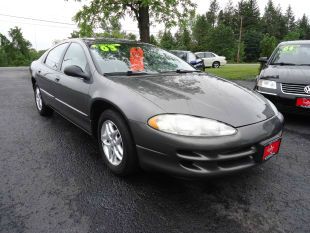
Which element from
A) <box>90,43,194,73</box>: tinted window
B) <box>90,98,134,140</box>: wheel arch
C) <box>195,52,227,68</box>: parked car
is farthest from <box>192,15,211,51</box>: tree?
<box>90,98,134,140</box>: wheel arch

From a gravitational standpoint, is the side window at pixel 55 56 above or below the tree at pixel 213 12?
below

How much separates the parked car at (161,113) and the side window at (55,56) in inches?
15.2

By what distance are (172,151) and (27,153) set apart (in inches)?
81.1

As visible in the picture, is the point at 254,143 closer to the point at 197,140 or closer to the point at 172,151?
the point at 197,140

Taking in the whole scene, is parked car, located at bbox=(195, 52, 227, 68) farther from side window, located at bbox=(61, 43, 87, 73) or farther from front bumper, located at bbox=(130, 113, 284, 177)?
front bumper, located at bbox=(130, 113, 284, 177)

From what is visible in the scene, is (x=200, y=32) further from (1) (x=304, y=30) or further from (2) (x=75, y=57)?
(2) (x=75, y=57)

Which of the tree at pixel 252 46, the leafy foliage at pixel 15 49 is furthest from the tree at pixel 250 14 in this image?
the leafy foliage at pixel 15 49

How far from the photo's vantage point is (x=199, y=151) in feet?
7.04

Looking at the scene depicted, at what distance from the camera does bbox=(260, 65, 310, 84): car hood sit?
14.5ft

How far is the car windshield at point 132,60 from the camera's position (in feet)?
10.6

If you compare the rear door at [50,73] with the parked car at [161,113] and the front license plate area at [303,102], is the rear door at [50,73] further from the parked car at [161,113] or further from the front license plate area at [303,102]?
the front license plate area at [303,102]

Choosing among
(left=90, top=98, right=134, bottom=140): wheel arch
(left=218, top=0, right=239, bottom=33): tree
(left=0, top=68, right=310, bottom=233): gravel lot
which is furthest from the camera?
(left=218, top=0, right=239, bottom=33): tree

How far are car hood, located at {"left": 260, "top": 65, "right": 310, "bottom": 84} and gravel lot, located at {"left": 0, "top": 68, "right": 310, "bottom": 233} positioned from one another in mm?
1443

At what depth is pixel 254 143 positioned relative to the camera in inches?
91.4
